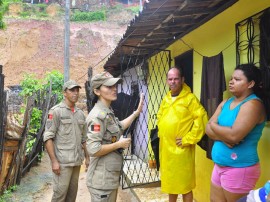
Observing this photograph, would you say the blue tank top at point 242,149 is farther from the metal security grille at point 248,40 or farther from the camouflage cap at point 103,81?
the camouflage cap at point 103,81

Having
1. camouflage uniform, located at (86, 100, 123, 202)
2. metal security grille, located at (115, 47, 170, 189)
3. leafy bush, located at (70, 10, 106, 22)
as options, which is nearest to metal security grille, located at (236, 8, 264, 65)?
camouflage uniform, located at (86, 100, 123, 202)

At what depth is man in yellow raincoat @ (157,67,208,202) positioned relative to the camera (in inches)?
135

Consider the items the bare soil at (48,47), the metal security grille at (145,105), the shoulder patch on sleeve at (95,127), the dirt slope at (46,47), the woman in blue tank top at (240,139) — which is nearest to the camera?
the woman in blue tank top at (240,139)

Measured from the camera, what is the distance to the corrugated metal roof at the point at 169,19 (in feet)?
10.8

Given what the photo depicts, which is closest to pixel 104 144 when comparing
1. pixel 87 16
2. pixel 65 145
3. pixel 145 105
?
pixel 65 145

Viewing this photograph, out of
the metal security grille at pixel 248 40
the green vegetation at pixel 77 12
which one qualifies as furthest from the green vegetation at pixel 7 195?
the green vegetation at pixel 77 12

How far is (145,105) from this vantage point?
744cm

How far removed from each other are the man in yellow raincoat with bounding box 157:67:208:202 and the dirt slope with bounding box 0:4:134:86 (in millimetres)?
25685

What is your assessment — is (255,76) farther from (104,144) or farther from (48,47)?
(48,47)

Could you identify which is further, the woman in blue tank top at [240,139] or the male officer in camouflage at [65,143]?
the male officer in camouflage at [65,143]

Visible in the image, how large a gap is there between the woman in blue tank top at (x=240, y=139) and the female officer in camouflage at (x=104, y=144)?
2.68 feet

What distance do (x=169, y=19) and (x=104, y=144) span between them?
1845mm

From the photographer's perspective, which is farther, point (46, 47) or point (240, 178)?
point (46, 47)

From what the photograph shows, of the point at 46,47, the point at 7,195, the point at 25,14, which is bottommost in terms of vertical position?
the point at 7,195
